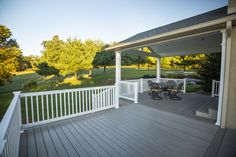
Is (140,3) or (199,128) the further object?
(140,3)

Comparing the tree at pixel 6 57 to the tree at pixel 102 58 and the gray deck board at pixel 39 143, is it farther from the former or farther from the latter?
the tree at pixel 102 58

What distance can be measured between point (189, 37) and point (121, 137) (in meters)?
3.81

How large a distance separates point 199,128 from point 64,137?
140 inches

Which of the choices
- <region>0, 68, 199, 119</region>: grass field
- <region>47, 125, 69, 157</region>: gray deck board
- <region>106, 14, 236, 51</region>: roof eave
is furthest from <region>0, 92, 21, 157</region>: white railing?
<region>0, 68, 199, 119</region>: grass field

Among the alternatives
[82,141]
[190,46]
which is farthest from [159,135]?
[190,46]

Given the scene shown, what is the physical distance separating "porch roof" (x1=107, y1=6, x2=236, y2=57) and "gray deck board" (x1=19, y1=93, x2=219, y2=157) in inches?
109

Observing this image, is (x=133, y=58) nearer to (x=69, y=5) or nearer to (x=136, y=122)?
(x=69, y=5)

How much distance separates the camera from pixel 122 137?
2768mm

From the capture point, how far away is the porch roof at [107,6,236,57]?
3.29m

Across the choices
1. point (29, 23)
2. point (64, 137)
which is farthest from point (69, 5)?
point (64, 137)

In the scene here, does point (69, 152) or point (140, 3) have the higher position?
point (140, 3)

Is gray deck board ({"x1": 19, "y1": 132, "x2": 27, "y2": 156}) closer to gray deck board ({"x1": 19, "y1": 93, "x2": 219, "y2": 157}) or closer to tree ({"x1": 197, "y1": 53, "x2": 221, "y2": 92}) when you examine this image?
gray deck board ({"x1": 19, "y1": 93, "x2": 219, "y2": 157})

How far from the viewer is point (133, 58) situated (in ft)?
73.0

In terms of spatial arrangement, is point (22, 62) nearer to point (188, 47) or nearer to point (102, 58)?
point (102, 58)
